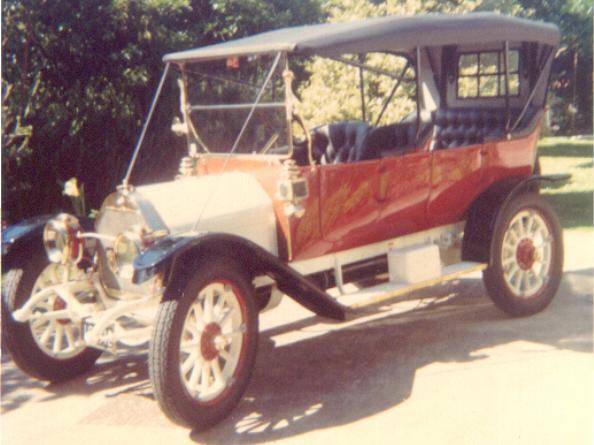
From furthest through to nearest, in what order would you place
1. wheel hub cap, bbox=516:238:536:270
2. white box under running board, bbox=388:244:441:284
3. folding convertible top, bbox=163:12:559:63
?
wheel hub cap, bbox=516:238:536:270, white box under running board, bbox=388:244:441:284, folding convertible top, bbox=163:12:559:63

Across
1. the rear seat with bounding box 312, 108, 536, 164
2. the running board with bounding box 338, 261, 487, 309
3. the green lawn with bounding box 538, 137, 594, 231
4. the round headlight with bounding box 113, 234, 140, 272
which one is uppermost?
the rear seat with bounding box 312, 108, 536, 164

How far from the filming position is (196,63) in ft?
18.0

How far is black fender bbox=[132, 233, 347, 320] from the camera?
4027 mm

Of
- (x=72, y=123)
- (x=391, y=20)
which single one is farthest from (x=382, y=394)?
(x=72, y=123)

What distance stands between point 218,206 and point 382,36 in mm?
1534

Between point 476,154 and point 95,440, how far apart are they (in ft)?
11.4

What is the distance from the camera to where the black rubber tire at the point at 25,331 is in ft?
15.9

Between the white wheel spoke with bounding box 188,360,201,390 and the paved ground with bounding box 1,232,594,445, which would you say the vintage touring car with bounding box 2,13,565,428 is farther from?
the paved ground with bounding box 1,232,594,445

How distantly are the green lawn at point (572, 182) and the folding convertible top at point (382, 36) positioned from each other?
13.2ft

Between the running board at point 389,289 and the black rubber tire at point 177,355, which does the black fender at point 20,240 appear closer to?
the black rubber tire at point 177,355

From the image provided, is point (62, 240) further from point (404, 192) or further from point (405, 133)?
point (405, 133)

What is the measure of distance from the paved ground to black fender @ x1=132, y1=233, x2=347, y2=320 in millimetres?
536

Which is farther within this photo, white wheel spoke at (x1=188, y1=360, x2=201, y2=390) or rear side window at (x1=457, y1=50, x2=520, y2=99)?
rear side window at (x1=457, y1=50, x2=520, y2=99)

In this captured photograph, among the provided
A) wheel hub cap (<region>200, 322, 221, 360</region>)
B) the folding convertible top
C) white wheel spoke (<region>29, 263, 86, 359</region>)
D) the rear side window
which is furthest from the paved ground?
the folding convertible top
